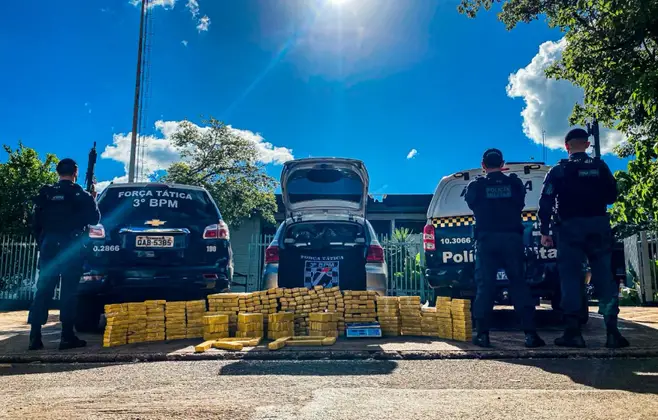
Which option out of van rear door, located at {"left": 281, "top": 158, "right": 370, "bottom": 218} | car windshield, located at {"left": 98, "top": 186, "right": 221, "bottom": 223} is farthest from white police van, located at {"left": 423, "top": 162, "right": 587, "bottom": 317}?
car windshield, located at {"left": 98, "top": 186, "right": 221, "bottom": 223}

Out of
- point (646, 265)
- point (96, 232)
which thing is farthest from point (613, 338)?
point (646, 265)

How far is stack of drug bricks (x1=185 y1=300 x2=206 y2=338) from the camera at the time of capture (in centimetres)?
616

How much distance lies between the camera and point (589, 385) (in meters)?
3.40

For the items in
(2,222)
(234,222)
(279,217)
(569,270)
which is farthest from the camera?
(279,217)

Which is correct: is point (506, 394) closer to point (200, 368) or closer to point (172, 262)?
point (200, 368)

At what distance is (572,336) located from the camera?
16.9 ft

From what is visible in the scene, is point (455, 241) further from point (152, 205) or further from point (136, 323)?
point (136, 323)

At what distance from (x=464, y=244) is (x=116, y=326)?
14.0ft

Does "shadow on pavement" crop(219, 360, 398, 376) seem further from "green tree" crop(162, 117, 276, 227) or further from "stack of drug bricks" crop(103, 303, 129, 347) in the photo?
"green tree" crop(162, 117, 276, 227)

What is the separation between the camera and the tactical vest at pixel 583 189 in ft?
17.2

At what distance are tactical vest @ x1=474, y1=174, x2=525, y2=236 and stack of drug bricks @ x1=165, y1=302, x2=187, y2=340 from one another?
368 cm

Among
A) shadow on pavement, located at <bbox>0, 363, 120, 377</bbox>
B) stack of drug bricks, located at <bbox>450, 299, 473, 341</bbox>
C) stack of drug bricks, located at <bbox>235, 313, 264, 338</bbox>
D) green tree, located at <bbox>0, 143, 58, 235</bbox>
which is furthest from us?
green tree, located at <bbox>0, 143, 58, 235</bbox>

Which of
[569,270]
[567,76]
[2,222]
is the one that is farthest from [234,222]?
[569,270]

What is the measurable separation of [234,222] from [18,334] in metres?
14.4
